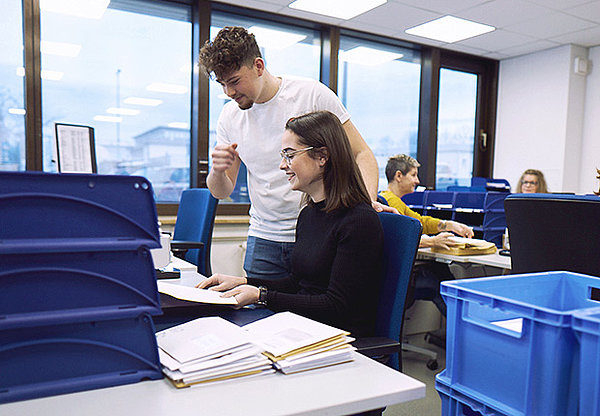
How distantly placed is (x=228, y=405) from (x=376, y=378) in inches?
9.9

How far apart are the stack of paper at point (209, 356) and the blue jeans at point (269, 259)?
733mm

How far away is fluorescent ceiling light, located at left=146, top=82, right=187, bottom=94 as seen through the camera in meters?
3.87

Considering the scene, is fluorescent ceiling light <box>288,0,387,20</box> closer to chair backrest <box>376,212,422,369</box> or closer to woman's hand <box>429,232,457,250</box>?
woman's hand <box>429,232,457,250</box>

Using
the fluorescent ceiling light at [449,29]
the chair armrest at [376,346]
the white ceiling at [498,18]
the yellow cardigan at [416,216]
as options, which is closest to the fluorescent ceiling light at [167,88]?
the white ceiling at [498,18]

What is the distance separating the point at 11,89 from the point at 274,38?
2.16 meters

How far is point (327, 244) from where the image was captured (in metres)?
1.33

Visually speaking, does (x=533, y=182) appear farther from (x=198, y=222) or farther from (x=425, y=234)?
(x=198, y=222)

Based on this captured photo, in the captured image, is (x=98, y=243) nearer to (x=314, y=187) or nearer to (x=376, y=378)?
(x=376, y=378)

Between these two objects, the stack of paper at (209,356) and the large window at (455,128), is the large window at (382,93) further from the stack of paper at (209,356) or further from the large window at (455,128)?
the stack of paper at (209,356)

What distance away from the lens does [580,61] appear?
5016 millimetres

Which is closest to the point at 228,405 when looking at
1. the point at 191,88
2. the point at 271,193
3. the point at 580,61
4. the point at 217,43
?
the point at 271,193

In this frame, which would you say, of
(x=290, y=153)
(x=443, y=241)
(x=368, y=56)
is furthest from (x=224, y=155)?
(x=368, y=56)

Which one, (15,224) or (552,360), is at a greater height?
(15,224)

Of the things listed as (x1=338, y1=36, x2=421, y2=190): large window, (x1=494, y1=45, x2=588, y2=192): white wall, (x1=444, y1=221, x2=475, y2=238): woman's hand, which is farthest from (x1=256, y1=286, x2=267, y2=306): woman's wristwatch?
(x1=494, y1=45, x2=588, y2=192): white wall
